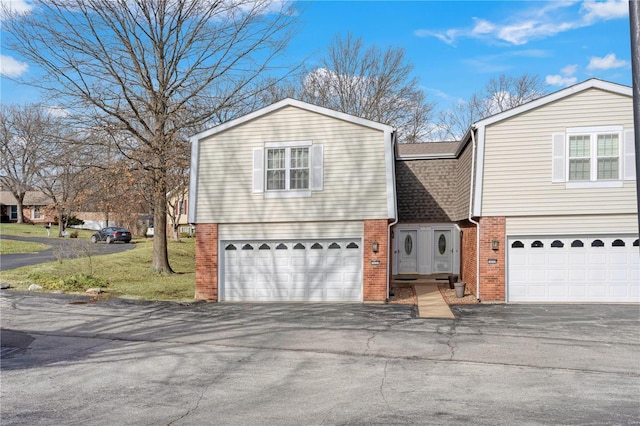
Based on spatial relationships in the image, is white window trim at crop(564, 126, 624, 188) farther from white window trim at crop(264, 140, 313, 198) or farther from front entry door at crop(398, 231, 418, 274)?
white window trim at crop(264, 140, 313, 198)

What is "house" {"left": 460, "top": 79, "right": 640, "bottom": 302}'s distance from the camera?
1455cm

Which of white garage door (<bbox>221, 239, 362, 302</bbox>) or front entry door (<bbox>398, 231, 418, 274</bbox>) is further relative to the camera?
front entry door (<bbox>398, 231, 418, 274</bbox>)

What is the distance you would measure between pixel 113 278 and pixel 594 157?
65.6 ft

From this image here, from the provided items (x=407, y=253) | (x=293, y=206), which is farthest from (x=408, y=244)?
(x=293, y=206)

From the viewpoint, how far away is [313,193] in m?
16.0

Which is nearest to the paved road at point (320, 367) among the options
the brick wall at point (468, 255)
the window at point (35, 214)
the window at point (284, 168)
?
the brick wall at point (468, 255)

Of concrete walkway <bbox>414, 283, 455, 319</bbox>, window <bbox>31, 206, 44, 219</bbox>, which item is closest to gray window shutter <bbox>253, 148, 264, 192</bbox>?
concrete walkway <bbox>414, 283, 455, 319</bbox>

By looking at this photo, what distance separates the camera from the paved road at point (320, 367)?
6.13 metres

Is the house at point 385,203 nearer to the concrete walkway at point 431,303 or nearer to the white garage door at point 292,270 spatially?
the white garage door at point 292,270

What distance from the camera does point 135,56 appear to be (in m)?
20.6

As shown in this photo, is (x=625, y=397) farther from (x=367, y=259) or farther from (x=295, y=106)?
(x=295, y=106)

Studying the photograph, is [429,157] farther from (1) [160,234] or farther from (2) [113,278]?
(2) [113,278]

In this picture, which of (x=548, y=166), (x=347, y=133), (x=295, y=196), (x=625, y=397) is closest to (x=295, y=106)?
(x=347, y=133)

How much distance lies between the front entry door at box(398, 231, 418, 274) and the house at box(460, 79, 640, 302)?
571cm
